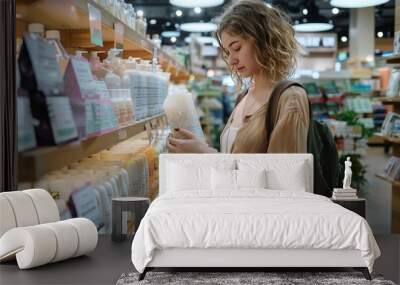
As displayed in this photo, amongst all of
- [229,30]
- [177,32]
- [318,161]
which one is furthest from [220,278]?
[177,32]

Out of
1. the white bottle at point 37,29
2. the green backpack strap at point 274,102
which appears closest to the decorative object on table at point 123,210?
the green backpack strap at point 274,102

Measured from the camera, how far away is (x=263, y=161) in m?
4.51

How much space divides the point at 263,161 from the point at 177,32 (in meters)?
5.51

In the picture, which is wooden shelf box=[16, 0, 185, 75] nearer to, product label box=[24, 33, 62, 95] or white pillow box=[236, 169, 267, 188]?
product label box=[24, 33, 62, 95]

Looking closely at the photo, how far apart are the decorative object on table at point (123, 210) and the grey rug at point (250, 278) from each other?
789mm

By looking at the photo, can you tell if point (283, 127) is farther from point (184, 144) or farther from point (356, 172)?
point (356, 172)

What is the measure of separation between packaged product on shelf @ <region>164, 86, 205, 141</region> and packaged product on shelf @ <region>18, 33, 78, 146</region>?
52.2 inches

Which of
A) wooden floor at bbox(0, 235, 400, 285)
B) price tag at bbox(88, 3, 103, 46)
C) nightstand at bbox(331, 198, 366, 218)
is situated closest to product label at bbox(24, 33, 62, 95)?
price tag at bbox(88, 3, 103, 46)

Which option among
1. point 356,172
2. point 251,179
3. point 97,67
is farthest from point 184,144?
point 356,172

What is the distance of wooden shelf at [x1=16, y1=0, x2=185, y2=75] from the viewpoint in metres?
3.62

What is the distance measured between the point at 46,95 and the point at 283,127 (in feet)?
5.73

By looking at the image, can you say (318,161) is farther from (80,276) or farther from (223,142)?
(80,276)

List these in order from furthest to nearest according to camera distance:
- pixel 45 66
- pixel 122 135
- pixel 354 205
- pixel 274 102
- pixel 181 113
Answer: pixel 181 113 < pixel 274 102 < pixel 354 205 < pixel 122 135 < pixel 45 66

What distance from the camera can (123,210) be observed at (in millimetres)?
4387
